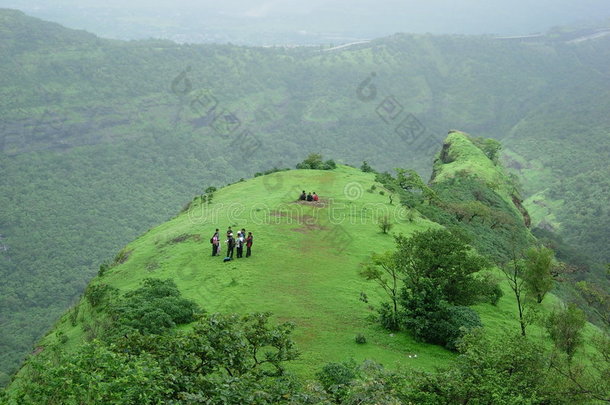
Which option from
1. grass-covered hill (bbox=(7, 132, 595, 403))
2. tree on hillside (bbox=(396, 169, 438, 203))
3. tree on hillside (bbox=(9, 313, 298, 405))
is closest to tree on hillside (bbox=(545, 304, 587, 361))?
grass-covered hill (bbox=(7, 132, 595, 403))

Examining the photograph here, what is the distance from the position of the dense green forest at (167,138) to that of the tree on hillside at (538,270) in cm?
3968

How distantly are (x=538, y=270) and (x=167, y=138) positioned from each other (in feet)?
439

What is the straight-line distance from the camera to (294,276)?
2467cm

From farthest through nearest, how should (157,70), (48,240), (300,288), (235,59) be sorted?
(235,59)
(157,70)
(48,240)
(300,288)

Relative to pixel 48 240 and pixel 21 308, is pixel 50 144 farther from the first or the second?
pixel 21 308

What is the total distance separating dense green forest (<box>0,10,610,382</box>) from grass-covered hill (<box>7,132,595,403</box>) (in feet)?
102

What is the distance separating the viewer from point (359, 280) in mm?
24750

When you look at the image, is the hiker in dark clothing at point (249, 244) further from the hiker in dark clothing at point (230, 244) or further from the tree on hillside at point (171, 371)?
the tree on hillside at point (171, 371)

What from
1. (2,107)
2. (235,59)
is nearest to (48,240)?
(2,107)

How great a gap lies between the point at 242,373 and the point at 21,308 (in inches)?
2988

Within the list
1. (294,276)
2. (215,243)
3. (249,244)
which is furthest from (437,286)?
(215,243)

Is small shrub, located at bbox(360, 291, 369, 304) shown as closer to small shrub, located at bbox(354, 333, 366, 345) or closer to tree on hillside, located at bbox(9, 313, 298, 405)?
small shrub, located at bbox(354, 333, 366, 345)

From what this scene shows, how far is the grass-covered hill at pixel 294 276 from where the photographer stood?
1869 cm

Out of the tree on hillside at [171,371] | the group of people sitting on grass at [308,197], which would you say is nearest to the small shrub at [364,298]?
the tree on hillside at [171,371]
